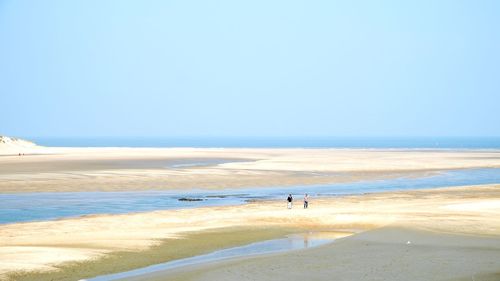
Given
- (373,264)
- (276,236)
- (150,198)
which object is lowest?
(150,198)

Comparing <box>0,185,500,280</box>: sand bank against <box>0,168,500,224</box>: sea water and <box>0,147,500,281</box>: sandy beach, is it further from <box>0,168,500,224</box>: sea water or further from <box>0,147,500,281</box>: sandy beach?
<box>0,168,500,224</box>: sea water

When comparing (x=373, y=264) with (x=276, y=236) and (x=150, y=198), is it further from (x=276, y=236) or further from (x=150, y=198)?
(x=150, y=198)

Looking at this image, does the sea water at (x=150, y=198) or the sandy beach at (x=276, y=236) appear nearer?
the sandy beach at (x=276, y=236)

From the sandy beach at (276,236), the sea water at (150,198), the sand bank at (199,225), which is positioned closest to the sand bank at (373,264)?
the sandy beach at (276,236)

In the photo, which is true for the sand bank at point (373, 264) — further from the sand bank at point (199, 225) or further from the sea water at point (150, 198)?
the sea water at point (150, 198)

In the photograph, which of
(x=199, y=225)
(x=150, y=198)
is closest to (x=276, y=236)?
(x=199, y=225)

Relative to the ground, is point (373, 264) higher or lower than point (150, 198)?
higher

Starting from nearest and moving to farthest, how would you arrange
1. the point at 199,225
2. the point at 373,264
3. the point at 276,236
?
the point at 373,264 → the point at 276,236 → the point at 199,225

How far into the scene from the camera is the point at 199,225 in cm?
2958

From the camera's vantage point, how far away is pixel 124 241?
24.0 metres

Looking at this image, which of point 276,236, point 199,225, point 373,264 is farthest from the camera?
point 199,225

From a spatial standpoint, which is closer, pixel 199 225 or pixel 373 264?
pixel 373 264

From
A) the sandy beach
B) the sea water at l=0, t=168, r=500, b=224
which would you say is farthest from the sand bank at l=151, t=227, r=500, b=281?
the sea water at l=0, t=168, r=500, b=224

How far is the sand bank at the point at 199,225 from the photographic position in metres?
20.8
